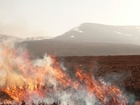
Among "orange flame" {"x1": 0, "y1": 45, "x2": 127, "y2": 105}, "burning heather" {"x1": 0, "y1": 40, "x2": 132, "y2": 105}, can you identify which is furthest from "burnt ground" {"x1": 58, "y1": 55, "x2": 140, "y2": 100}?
"burning heather" {"x1": 0, "y1": 40, "x2": 132, "y2": 105}

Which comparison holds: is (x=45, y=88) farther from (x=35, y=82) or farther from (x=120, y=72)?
(x=120, y=72)

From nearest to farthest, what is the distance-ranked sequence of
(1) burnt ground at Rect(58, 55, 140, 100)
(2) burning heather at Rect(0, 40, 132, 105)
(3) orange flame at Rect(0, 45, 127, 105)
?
(2) burning heather at Rect(0, 40, 132, 105)
(3) orange flame at Rect(0, 45, 127, 105)
(1) burnt ground at Rect(58, 55, 140, 100)

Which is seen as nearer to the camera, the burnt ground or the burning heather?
the burning heather

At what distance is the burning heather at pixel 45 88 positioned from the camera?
19.4 m

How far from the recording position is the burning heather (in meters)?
19.4

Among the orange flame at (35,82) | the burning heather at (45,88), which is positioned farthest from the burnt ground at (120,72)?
the burning heather at (45,88)

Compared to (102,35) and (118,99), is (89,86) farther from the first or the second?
(102,35)

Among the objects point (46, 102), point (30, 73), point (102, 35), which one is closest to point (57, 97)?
point (46, 102)

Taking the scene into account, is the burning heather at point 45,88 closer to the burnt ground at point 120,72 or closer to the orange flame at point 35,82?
the orange flame at point 35,82

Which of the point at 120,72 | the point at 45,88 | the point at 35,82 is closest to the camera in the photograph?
the point at 45,88

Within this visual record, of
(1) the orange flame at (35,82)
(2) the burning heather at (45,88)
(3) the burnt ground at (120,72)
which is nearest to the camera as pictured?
(2) the burning heather at (45,88)

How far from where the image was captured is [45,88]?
74.5 feet

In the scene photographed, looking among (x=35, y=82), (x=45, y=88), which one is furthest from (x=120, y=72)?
(x=45, y=88)

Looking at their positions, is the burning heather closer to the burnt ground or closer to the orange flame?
the orange flame
